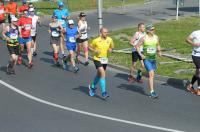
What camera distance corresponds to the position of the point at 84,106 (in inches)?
588

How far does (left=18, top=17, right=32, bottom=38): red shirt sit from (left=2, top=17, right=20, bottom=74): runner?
1.36 m

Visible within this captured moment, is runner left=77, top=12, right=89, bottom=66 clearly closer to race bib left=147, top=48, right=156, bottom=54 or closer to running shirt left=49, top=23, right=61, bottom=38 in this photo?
running shirt left=49, top=23, right=61, bottom=38

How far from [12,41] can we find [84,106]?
5.83 meters

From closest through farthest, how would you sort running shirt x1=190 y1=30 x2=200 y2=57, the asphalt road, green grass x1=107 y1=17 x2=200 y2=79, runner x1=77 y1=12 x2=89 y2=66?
the asphalt road, running shirt x1=190 y1=30 x2=200 y2=57, green grass x1=107 y1=17 x2=200 y2=79, runner x1=77 y1=12 x2=89 y2=66

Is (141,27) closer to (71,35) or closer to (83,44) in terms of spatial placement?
(71,35)

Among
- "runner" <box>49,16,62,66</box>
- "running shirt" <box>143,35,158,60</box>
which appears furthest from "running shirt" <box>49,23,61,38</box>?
"running shirt" <box>143,35,158,60</box>

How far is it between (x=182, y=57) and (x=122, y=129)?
9736mm

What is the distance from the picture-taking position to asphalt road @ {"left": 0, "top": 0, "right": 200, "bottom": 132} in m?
12.9

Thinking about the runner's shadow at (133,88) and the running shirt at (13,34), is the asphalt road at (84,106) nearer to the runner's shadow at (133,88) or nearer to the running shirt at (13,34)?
the runner's shadow at (133,88)

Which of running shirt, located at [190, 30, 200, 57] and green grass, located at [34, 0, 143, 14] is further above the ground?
running shirt, located at [190, 30, 200, 57]

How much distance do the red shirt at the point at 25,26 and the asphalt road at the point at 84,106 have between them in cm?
163

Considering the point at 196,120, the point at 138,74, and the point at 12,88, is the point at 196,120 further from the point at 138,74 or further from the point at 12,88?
the point at 12,88

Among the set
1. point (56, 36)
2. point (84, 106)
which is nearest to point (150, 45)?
point (84, 106)

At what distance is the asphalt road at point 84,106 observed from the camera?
42.3 feet
